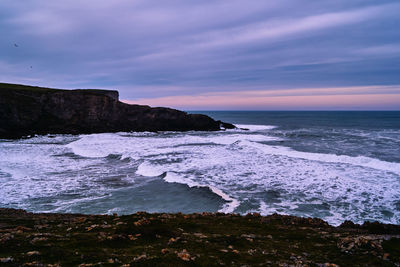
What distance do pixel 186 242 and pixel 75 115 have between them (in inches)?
2389

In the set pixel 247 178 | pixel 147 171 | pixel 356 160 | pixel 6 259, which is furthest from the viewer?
pixel 356 160

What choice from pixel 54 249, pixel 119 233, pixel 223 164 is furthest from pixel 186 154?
pixel 54 249

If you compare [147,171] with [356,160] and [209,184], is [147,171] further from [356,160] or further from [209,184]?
[356,160]

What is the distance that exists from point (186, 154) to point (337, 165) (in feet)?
51.9

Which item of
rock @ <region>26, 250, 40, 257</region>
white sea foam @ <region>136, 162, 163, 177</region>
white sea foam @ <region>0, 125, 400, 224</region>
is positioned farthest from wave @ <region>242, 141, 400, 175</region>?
rock @ <region>26, 250, 40, 257</region>

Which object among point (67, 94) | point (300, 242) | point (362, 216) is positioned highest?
point (67, 94)

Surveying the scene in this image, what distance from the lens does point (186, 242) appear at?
761 centimetres

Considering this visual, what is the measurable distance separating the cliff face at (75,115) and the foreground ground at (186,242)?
5037 centimetres

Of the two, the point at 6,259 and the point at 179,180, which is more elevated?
the point at 6,259

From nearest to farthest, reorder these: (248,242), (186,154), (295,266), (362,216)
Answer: (295,266) → (248,242) → (362,216) → (186,154)

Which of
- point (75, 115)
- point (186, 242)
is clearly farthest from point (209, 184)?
point (75, 115)

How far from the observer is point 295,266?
6.16 meters

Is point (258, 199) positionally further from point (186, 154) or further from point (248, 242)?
point (186, 154)

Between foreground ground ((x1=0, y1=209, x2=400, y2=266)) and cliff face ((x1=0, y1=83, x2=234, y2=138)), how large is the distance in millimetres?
50371
